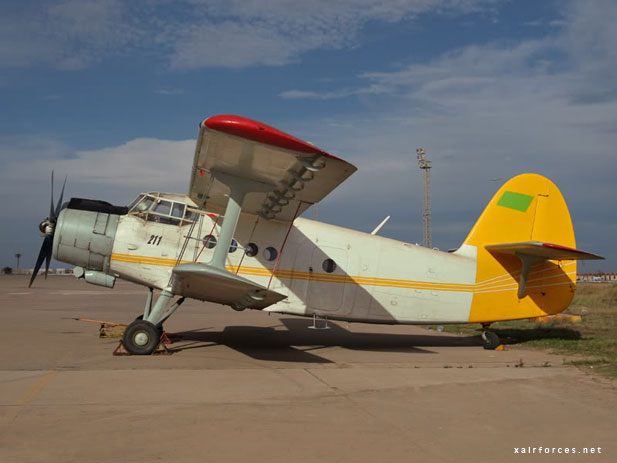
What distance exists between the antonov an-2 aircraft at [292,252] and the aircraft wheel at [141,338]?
0.02 metres

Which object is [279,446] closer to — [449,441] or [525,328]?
[449,441]

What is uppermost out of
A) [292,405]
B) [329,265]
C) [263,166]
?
[263,166]

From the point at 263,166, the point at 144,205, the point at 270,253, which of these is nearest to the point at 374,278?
the point at 270,253

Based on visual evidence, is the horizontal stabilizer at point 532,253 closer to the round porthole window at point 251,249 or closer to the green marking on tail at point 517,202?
the green marking on tail at point 517,202

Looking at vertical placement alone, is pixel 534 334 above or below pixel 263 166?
below

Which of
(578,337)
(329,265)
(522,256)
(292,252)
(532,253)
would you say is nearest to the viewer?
(292,252)

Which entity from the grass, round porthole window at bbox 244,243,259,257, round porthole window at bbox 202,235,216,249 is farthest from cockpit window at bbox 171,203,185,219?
the grass

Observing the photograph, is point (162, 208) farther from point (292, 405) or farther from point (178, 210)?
point (292, 405)

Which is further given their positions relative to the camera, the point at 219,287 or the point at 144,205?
the point at 144,205

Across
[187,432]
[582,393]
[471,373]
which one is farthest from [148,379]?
[582,393]

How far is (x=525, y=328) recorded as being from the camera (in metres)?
16.3

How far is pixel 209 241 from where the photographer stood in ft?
34.1

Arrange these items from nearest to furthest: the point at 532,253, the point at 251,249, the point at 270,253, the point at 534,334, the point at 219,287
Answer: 1. the point at 219,287
2. the point at 251,249
3. the point at 270,253
4. the point at 532,253
5. the point at 534,334

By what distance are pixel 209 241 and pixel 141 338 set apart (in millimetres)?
2231
